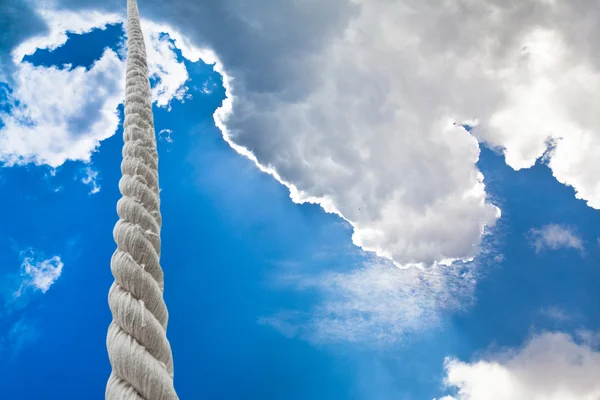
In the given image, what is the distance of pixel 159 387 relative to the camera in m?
0.92

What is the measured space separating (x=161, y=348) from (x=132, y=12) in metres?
2.03

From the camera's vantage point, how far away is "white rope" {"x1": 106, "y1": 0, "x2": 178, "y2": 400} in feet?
3.06

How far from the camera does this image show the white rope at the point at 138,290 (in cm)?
93

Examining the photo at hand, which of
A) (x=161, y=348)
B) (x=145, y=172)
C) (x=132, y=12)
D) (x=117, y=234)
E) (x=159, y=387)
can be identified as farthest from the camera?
(x=132, y=12)

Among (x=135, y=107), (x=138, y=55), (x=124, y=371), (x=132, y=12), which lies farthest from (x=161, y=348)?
(x=132, y=12)

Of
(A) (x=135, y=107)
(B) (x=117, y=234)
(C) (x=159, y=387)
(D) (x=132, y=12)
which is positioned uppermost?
(D) (x=132, y=12)

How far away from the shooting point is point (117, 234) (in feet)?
4.04

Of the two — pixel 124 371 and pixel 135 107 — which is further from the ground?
pixel 135 107

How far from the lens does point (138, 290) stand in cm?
109

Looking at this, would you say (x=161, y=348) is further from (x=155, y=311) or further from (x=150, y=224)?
(x=150, y=224)

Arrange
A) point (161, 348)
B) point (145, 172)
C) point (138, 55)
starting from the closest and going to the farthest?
point (161, 348) < point (145, 172) < point (138, 55)

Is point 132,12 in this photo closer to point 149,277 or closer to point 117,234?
point 117,234

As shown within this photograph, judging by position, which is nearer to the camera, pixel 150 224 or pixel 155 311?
pixel 155 311

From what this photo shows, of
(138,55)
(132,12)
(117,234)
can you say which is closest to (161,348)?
(117,234)
